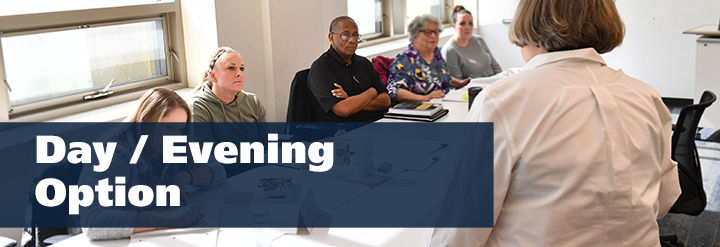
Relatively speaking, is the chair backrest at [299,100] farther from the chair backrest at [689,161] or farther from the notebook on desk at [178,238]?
the chair backrest at [689,161]

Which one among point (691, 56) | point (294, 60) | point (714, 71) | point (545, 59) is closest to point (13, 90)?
point (294, 60)

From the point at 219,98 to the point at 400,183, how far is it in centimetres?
137

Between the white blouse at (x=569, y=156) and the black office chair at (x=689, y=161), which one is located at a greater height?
the white blouse at (x=569, y=156)

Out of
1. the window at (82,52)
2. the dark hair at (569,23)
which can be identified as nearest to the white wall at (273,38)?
the window at (82,52)

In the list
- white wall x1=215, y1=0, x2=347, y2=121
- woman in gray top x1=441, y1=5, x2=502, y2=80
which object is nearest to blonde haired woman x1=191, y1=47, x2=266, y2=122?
white wall x1=215, y1=0, x2=347, y2=121

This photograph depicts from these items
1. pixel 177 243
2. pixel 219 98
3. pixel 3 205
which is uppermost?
pixel 219 98

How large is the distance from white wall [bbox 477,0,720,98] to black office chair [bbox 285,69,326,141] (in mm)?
3704

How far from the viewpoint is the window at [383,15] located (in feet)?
19.9

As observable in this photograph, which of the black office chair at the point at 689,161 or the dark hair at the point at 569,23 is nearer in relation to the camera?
the dark hair at the point at 569,23

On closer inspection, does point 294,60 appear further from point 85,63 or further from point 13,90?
point 13,90

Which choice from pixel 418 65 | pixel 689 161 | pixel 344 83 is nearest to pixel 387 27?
pixel 418 65

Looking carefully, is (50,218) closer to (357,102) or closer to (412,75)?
(357,102)

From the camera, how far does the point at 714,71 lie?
16.6 ft

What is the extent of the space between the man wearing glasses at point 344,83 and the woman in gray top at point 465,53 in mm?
1784
